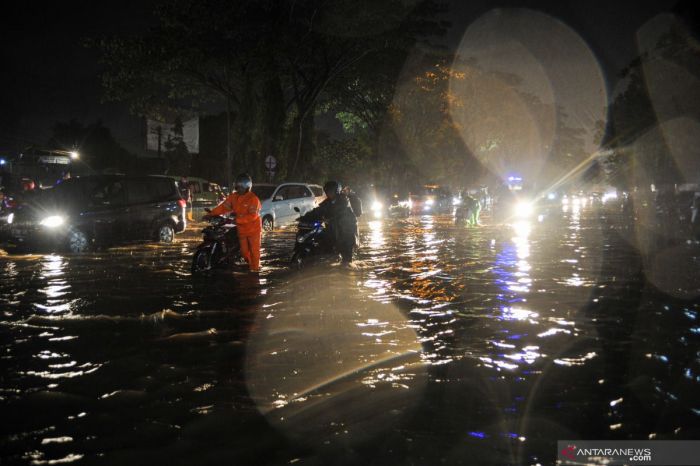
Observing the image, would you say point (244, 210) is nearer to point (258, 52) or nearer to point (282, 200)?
point (282, 200)

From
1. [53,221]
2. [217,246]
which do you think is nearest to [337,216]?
[217,246]

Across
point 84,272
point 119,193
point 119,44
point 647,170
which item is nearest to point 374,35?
point 119,44

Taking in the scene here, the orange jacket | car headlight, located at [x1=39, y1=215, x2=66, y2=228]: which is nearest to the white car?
car headlight, located at [x1=39, y1=215, x2=66, y2=228]

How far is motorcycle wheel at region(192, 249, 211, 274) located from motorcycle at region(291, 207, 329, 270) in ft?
4.90

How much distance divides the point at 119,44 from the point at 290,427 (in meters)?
25.2

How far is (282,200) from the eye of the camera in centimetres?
2217

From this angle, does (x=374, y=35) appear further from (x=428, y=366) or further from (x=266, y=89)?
(x=428, y=366)

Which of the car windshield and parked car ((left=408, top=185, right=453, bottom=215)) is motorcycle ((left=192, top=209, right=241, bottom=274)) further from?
parked car ((left=408, top=185, right=453, bottom=215))

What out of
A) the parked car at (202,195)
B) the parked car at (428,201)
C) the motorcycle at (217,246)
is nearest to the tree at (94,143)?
the parked car at (428,201)

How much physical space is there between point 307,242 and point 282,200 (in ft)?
37.7

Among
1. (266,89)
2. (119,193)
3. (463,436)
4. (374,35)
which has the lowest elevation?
(463,436)

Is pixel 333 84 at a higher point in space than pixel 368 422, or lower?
higher

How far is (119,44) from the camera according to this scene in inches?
998

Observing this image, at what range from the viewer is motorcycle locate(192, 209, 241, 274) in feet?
34.8
